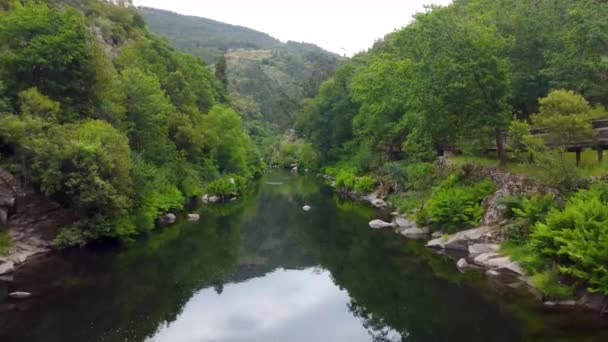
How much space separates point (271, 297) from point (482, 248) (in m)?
12.1

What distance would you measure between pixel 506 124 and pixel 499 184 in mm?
4036

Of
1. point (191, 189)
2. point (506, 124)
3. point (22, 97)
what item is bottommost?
point (191, 189)

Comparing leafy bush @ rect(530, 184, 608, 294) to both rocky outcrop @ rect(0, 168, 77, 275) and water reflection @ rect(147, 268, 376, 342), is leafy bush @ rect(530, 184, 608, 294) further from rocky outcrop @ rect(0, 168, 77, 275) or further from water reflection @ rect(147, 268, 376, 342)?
rocky outcrop @ rect(0, 168, 77, 275)

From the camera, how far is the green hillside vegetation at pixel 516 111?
2023cm

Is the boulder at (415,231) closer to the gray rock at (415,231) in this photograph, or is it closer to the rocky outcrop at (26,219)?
the gray rock at (415,231)

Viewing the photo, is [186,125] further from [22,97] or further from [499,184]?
[499,184]

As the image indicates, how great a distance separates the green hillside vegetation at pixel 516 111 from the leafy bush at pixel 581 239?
4 centimetres

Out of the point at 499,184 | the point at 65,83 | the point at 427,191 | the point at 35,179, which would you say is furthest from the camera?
the point at 427,191

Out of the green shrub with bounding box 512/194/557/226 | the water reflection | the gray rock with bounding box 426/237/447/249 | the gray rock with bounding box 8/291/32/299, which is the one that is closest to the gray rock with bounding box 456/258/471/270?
the gray rock with bounding box 426/237/447/249

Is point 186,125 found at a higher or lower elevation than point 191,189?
higher

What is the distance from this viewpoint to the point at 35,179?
2866cm

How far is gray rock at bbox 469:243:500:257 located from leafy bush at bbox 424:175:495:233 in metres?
2.44

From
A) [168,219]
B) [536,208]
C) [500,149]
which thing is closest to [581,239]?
[536,208]

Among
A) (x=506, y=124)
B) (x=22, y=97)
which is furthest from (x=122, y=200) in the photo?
(x=506, y=124)
